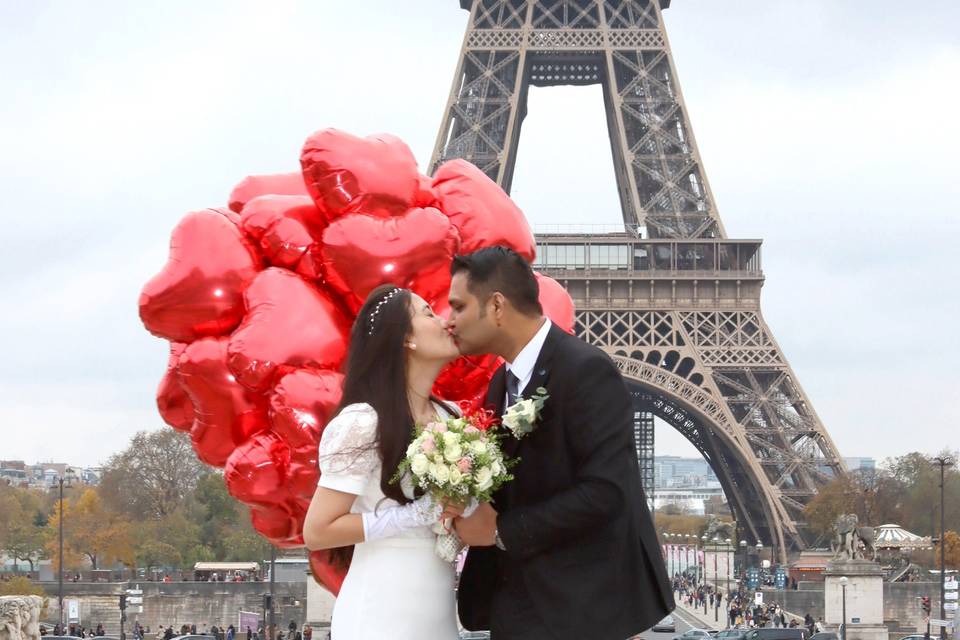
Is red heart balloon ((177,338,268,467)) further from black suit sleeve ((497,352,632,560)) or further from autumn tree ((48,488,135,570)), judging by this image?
autumn tree ((48,488,135,570))

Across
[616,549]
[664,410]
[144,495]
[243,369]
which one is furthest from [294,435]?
[144,495]

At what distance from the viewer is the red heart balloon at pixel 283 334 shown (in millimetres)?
6309

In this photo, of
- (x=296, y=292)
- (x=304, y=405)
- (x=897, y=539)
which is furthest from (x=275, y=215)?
(x=897, y=539)

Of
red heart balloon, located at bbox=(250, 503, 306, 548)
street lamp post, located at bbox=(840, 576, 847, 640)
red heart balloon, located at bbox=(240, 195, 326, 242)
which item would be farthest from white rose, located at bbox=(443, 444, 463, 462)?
street lamp post, located at bbox=(840, 576, 847, 640)

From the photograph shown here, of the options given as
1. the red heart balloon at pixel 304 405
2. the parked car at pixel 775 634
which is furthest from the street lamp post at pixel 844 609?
the red heart balloon at pixel 304 405

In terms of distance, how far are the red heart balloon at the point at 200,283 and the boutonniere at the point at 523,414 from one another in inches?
82.3

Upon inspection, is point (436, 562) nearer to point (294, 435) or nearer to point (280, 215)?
point (294, 435)

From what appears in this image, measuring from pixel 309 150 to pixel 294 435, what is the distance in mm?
1260

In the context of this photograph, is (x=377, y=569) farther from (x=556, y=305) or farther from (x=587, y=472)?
(x=556, y=305)

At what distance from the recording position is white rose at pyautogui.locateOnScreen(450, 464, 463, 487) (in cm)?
482

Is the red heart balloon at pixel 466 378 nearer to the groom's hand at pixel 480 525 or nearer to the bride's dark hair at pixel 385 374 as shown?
the bride's dark hair at pixel 385 374

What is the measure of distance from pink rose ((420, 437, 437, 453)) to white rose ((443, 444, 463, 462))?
0.06 m

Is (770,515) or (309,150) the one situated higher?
(309,150)

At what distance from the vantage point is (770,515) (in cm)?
4575
